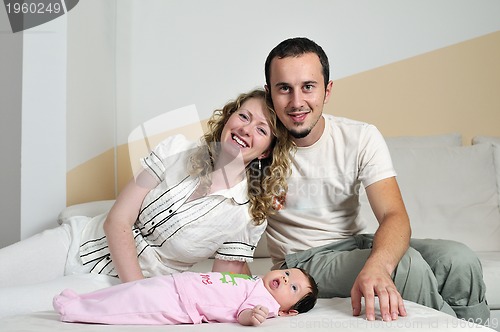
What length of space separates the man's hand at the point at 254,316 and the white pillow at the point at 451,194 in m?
1.45

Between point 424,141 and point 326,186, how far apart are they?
1175mm

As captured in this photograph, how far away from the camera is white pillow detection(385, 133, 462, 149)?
287 centimetres

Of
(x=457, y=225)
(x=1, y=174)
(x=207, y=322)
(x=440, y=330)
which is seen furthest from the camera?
(x=457, y=225)

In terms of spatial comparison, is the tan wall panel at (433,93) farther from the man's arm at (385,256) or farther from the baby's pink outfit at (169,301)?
the baby's pink outfit at (169,301)

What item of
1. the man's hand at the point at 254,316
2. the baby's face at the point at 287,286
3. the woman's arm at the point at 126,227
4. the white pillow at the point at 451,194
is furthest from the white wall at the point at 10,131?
the white pillow at the point at 451,194

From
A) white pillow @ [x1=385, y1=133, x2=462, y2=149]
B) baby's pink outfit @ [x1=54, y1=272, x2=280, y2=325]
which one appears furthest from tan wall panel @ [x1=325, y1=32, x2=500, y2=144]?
baby's pink outfit @ [x1=54, y1=272, x2=280, y2=325]

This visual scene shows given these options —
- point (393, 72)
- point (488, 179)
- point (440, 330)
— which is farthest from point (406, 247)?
point (393, 72)

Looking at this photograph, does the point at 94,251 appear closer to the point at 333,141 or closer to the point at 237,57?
the point at 333,141

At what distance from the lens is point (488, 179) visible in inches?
106

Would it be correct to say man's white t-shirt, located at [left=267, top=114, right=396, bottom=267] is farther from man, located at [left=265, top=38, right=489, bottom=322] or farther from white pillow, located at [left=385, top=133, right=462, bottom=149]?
white pillow, located at [left=385, top=133, right=462, bottom=149]

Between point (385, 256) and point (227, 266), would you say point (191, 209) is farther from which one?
point (385, 256)

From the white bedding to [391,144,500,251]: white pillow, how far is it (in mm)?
1329

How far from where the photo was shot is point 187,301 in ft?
4.40

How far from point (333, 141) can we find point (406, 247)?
46cm
